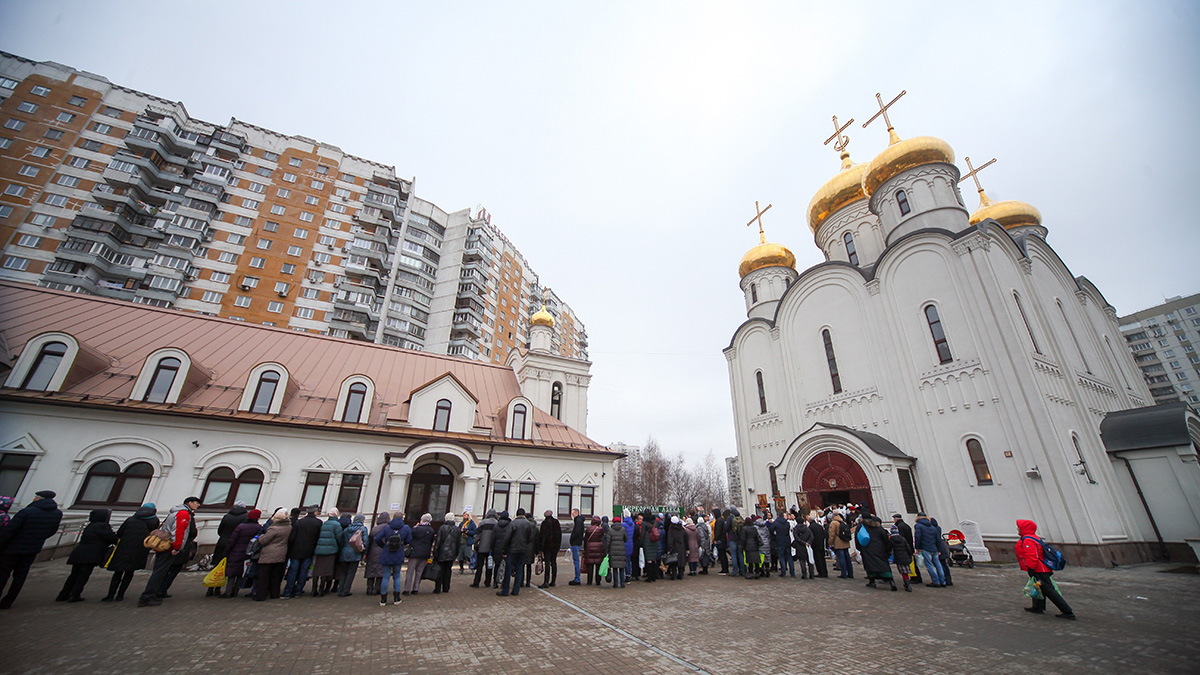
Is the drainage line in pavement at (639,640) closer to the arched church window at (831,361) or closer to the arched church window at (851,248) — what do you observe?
the arched church window at (831,361)

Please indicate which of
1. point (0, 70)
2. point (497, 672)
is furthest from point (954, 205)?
point (0, 70)

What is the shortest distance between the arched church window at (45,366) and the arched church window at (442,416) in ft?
36.5

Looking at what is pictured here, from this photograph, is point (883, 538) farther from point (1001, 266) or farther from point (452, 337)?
point (452, 337)

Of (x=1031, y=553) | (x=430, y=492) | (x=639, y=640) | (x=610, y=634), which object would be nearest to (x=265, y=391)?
(x=430, y=492)

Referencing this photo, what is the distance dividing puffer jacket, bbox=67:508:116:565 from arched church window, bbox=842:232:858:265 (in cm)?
2943

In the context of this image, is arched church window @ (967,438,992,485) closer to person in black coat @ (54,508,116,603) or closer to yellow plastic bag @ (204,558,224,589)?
yellow plastic bag @ (204,558,224,589)

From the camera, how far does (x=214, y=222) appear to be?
126ft

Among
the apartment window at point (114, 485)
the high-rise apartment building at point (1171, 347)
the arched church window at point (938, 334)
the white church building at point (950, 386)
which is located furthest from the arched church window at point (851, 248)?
the high-rise apartment building at point (1171, 347)

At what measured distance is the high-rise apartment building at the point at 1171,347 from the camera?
60.1 meters

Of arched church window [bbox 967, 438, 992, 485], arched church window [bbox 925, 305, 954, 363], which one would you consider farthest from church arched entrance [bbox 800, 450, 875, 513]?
arched church window [bbox 925, 305, 954, 363]

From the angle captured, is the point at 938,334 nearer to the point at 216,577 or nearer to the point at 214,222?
the point at 216,577

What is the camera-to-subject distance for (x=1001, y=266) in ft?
58.7

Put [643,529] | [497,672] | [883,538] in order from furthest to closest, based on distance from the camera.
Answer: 1. [643,529]
2. [883,538]
3. [497,672]

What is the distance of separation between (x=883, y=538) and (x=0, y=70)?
6440 centimetres
